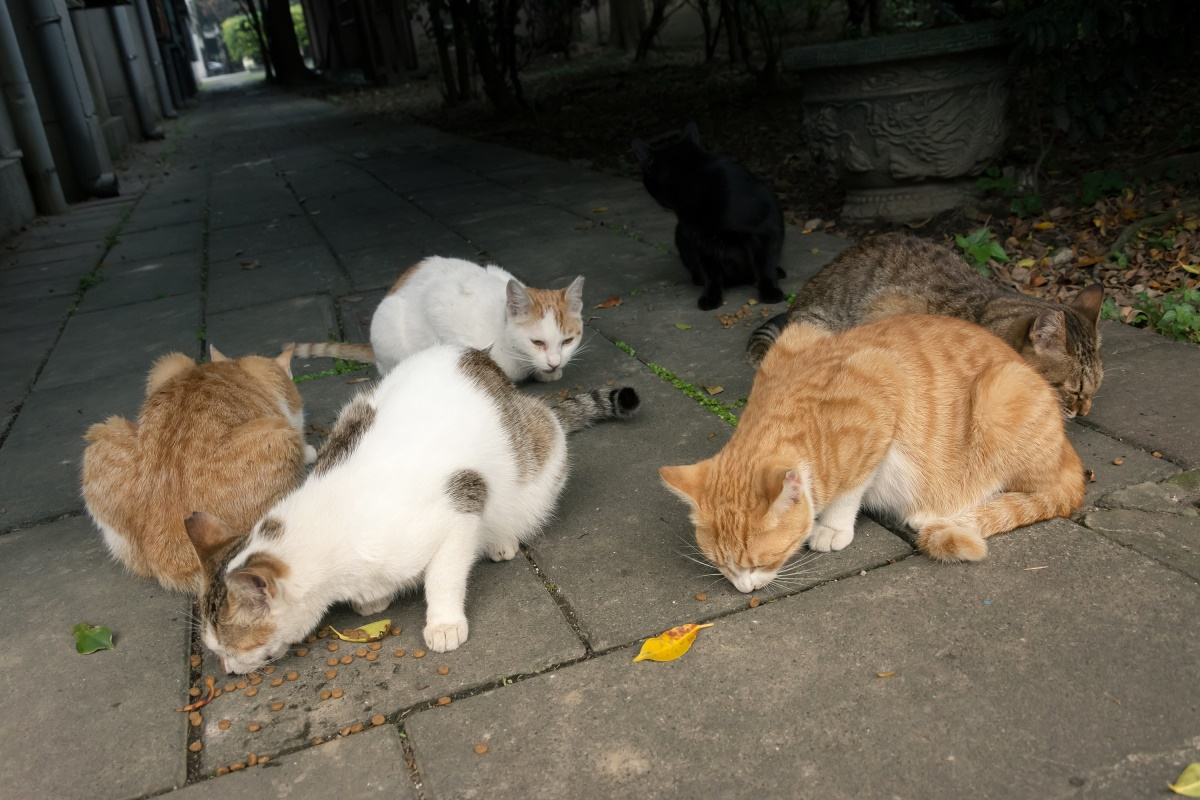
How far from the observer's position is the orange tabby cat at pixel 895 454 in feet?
9.84

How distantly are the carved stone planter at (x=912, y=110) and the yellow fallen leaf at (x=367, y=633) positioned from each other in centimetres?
531

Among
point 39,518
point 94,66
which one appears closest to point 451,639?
point 39,518

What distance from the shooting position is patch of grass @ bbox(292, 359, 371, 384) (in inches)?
210

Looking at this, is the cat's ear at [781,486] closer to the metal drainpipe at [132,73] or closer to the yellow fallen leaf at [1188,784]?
the yellow fallen leaf at [1188,784]

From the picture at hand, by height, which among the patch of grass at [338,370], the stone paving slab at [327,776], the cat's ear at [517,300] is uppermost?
the cat's ear at [517,300]

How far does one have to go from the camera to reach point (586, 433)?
4348 millimetres

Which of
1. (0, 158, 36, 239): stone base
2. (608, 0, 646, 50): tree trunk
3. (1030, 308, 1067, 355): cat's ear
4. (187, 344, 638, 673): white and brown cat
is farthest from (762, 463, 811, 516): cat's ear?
(608, 0, 646, 50): tree trunk

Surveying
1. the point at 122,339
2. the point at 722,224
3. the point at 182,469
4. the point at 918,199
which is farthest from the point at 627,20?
the point at 182,469

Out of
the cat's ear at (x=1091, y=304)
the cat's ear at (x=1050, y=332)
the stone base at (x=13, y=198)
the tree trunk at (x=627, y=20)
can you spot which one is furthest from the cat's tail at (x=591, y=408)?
the tree trunk at (x=627, y=20)

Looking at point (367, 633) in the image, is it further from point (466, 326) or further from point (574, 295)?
point (574, 295)

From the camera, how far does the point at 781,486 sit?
2.78 m

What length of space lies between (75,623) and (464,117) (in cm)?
1496

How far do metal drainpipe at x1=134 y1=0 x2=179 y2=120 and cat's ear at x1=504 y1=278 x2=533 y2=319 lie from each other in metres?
25.1

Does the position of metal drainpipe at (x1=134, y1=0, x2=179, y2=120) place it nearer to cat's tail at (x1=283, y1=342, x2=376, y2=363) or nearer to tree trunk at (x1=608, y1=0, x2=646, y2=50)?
tree trunk at (x1=608, y1=0, x2=646, y2=50)
